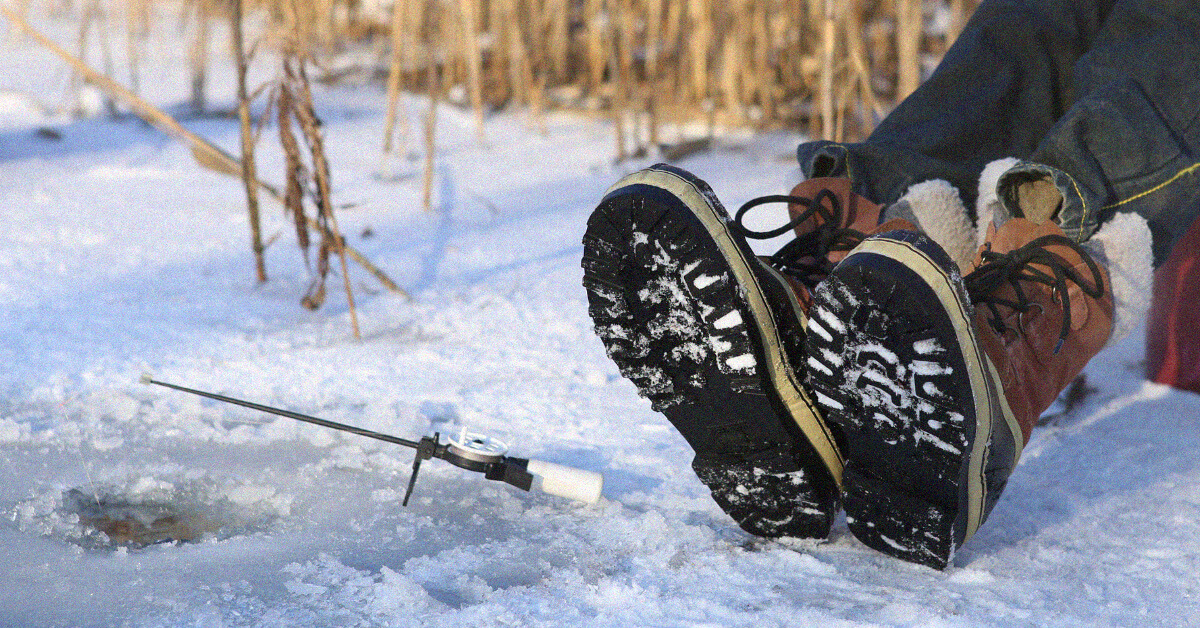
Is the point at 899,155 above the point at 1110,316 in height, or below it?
above

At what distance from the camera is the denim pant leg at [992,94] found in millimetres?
1239

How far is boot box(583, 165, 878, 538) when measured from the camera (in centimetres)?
89

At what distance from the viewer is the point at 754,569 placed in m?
0.93

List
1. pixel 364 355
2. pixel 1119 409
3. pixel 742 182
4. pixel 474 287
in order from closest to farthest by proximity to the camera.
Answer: pixel 1119 409, pixel 364 355, pixel 474 287, pixel 742 182

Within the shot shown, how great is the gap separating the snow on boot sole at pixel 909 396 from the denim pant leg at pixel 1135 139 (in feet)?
0.94

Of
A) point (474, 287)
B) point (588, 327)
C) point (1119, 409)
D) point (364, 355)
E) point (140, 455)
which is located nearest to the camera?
point (140, 455)

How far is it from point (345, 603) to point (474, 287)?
1125 millimetres

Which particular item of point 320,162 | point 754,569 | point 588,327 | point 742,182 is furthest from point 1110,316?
point 742,182

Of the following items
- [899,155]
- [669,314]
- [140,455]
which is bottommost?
[140,455]

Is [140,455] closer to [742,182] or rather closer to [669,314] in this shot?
[669,314]

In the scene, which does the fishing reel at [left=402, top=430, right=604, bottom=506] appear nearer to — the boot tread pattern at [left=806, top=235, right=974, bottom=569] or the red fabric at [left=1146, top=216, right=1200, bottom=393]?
the boot tread pattern at [left=806, top=235, right=974, bottom=569]

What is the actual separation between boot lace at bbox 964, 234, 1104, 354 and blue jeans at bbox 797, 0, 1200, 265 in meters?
0.07

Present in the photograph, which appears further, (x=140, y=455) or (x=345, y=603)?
(x=140, y=455)

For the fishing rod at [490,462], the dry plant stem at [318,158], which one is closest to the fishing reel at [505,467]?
the fishing rod at [490,462]
